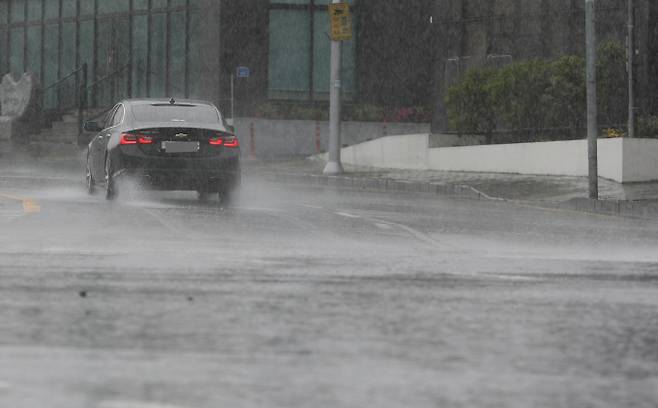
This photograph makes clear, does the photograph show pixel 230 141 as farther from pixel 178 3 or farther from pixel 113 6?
pixel 113 6

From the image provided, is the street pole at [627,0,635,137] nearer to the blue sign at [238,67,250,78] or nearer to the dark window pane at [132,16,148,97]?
the blue sign at [238,67,250,78]

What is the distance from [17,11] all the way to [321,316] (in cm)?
5433

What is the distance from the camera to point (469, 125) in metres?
40.3

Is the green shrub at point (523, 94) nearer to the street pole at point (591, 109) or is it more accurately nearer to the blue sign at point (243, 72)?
the street pole at point (591, 109)

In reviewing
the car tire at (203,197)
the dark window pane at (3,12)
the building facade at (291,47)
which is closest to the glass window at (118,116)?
the car tire at (203,197)

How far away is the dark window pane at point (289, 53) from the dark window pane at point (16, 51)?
1414 centimetres

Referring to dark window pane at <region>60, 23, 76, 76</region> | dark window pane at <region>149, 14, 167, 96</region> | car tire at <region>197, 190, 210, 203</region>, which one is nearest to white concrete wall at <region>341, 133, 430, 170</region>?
dark window pane at <region>149, 14, 167, 96</region>

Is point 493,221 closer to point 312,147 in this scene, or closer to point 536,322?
point 536,322

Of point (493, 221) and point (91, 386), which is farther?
point (493, 221)

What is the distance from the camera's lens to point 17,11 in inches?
2486

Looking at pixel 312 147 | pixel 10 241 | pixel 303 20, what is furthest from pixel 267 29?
pixel 10 241

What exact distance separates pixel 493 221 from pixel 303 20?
31.2 m

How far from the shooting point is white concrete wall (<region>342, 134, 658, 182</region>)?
1246 inches

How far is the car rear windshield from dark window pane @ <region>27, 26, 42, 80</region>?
3751cm
